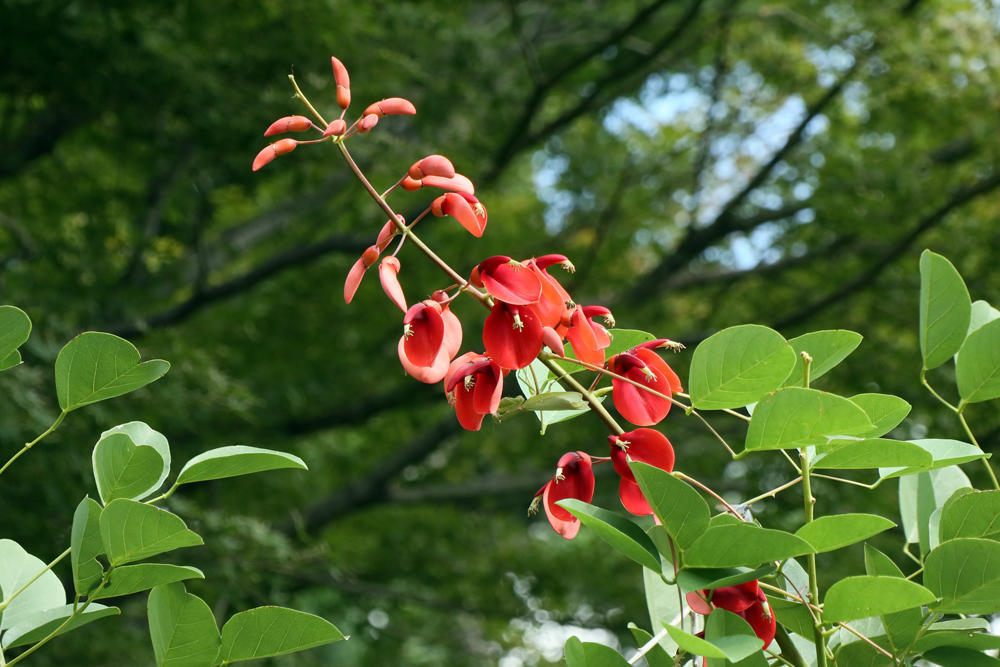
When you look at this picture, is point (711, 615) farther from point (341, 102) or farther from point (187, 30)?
point (187, 30)

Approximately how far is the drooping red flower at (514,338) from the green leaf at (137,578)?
0.66 feet

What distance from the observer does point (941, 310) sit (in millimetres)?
607

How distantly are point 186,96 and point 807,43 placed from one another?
2873 millimetres

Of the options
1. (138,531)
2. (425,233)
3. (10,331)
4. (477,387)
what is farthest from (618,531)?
(425,233)

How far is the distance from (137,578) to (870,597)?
0.38 metres

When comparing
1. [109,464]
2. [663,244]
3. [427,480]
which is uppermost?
[109,464]

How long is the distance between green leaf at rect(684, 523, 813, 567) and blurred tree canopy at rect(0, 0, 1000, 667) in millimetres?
2288

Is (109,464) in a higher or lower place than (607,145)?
higher

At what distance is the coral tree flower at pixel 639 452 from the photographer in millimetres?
527

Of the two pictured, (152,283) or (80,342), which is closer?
(80,342)

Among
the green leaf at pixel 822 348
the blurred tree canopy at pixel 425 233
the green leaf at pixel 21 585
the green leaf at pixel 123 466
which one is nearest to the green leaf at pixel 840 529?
the green leaf at pixel 822 348

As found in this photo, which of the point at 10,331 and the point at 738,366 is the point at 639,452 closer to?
the point at 738,366

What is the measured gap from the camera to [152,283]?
4.02 metres

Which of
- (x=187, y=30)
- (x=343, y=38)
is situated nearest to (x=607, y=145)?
(x=343, y=38)
